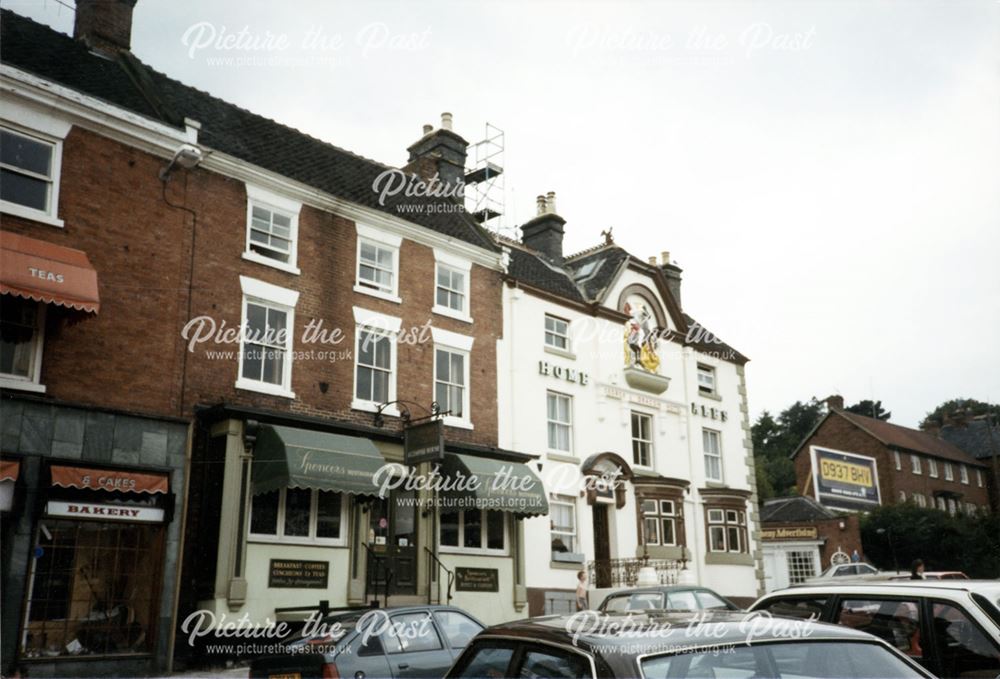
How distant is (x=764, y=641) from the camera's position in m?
4.48

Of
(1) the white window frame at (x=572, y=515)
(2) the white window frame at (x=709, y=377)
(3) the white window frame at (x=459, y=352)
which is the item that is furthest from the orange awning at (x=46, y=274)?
(2) the white window frame at (x=709, y=377)

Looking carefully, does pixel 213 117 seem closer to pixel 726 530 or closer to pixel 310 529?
pixel 310 529

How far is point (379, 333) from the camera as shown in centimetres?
2050

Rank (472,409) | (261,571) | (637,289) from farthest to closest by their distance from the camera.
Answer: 1. (637,289)
2. (472,409)
3. (261,571)

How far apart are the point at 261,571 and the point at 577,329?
509 inches

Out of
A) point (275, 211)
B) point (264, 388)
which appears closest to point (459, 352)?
point (264, 388)

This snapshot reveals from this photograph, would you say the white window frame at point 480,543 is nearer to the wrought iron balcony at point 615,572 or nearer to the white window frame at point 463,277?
the wrought iron balcony at point 615,572

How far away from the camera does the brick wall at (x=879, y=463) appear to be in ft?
171

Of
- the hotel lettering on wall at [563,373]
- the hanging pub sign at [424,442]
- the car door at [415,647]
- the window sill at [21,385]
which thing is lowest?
the car door at [415,647]

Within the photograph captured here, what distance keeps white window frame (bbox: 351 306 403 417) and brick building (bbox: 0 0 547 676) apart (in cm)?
6

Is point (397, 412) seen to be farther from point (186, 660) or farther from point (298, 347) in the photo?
point (186, 660)

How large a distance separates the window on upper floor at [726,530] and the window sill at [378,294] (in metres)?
13.8

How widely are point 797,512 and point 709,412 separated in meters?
13.9

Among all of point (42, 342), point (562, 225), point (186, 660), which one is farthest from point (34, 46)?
point (562, 225)
